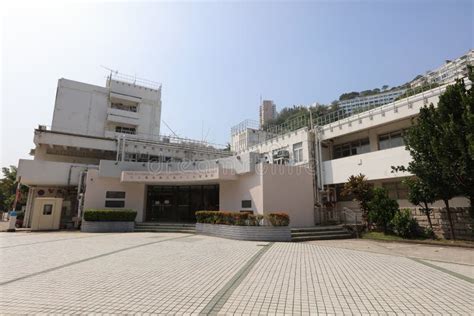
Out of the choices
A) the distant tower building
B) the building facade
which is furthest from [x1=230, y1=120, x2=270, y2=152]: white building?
the distant tower building

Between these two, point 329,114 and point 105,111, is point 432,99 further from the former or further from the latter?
point 105,111

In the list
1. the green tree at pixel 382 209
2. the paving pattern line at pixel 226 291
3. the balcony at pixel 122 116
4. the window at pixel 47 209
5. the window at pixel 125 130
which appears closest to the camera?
the paving pattern line at pixel 226 291

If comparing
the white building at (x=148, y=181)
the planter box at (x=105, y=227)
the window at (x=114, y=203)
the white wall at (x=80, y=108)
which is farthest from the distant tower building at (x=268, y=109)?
the planter box at (x=105, y=227)

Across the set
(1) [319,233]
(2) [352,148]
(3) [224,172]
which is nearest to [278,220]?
(1) [319,233]

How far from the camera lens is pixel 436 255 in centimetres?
970

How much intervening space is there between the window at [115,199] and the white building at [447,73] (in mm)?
21180

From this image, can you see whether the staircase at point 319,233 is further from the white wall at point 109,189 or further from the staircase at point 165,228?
the white wall at point 109,189

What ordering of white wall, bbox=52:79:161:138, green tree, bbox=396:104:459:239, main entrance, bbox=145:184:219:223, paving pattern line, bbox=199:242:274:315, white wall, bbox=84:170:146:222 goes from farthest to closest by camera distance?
white wall, bbox=52:79:161:138 → main entrance, bbox=145:184:219:223 → white wall, bbox=84:170:146:222 → green tree, bbox=396:104:459:239 → paving pattern line, bbox=199:242:274:315

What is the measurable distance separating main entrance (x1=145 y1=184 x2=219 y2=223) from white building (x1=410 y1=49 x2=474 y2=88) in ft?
54.1

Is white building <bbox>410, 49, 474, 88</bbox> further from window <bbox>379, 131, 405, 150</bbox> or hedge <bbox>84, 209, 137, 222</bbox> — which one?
hedge <bbox>84, 209, 137, 222</bbox>

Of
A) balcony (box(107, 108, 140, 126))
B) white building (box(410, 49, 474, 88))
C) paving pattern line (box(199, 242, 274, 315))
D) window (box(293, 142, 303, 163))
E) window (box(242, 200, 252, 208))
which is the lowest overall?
paving pattern line (box(199, 242, 274, 315))

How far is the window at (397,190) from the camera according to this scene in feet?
57.6

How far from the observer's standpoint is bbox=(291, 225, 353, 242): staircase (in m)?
13.9

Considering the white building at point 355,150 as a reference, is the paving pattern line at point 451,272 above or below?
below
